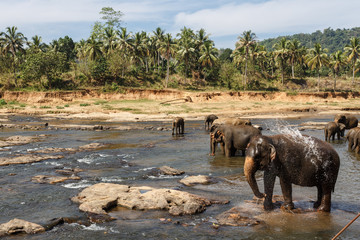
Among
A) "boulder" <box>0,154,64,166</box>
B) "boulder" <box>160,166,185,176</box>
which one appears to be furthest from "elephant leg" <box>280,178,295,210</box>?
"boulder" <box>0,154,64,166</box>

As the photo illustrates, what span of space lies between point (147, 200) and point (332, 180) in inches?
211

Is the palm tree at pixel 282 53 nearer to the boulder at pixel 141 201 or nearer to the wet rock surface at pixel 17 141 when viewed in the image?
the wet rock surface at pixel 17 141

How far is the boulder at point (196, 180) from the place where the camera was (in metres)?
13.5

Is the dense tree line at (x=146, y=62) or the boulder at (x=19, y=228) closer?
the boulder at (x=19, y=228)

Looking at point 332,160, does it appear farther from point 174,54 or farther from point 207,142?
point 174,54

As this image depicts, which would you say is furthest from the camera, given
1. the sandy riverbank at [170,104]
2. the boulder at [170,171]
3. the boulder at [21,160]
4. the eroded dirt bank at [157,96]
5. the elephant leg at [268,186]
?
the eroded dirt bank at [157,96]

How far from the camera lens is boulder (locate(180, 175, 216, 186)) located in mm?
13484

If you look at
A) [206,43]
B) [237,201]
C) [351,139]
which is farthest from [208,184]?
[206,43]

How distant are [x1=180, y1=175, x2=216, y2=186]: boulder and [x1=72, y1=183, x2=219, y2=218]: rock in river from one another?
7.25 ft

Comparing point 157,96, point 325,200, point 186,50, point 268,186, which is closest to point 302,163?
point 268,186

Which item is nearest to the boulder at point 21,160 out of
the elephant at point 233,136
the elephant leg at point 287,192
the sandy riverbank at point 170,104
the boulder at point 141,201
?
the boulder at point 141,201

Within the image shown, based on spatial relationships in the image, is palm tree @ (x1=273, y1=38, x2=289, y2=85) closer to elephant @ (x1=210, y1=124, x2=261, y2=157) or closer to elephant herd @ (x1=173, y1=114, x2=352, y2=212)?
elephant @ (x1=210, y1=124, x2=261, y2=157)

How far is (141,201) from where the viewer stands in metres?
10.8

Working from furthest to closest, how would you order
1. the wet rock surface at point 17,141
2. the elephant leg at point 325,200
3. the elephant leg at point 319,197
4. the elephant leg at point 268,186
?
the wet rock surface at point 17,141, the elephant leg at point 319,197, the elephant leg at point 325,200, the elephant leg at point 268,186
